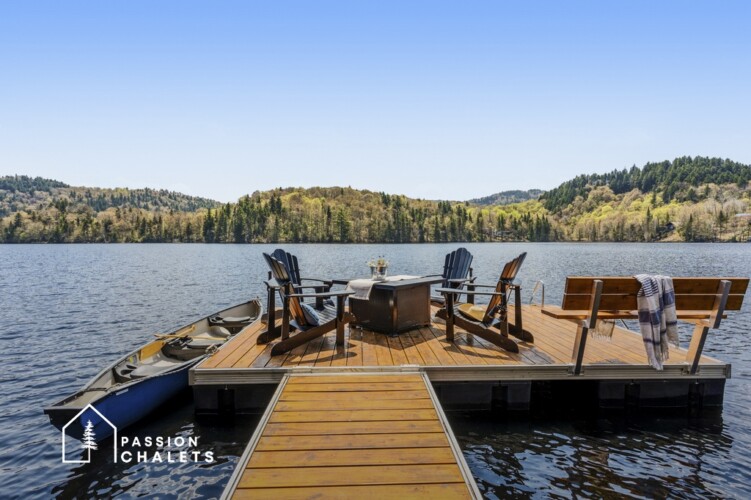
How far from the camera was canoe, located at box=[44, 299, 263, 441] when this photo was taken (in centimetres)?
548

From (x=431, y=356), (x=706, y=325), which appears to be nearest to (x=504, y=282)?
(x=431, y=356)

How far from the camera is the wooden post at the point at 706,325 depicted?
5426mm

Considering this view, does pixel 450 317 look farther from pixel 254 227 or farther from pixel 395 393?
pixel 254 227

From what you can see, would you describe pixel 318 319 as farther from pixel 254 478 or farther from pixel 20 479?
pixel 20 479

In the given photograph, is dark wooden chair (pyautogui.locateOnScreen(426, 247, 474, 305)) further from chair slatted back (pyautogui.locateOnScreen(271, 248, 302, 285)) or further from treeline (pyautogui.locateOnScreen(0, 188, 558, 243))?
treeline (pyautogui.locateOnScreen(0, 188, 558, 243))

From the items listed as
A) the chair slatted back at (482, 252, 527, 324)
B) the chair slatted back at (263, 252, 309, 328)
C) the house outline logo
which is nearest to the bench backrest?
the chair slatted back at (482, 252, 527, 324)

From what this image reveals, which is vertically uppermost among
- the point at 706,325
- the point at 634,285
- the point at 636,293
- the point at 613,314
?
the point at 634,285

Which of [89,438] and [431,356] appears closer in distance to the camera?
[89,438]

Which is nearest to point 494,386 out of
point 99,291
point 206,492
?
point 206,492

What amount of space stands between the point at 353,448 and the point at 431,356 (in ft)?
9.62

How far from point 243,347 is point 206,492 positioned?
7.79 feet

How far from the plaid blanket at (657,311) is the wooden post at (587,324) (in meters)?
0.54

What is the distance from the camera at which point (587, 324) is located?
5566 millimetres
